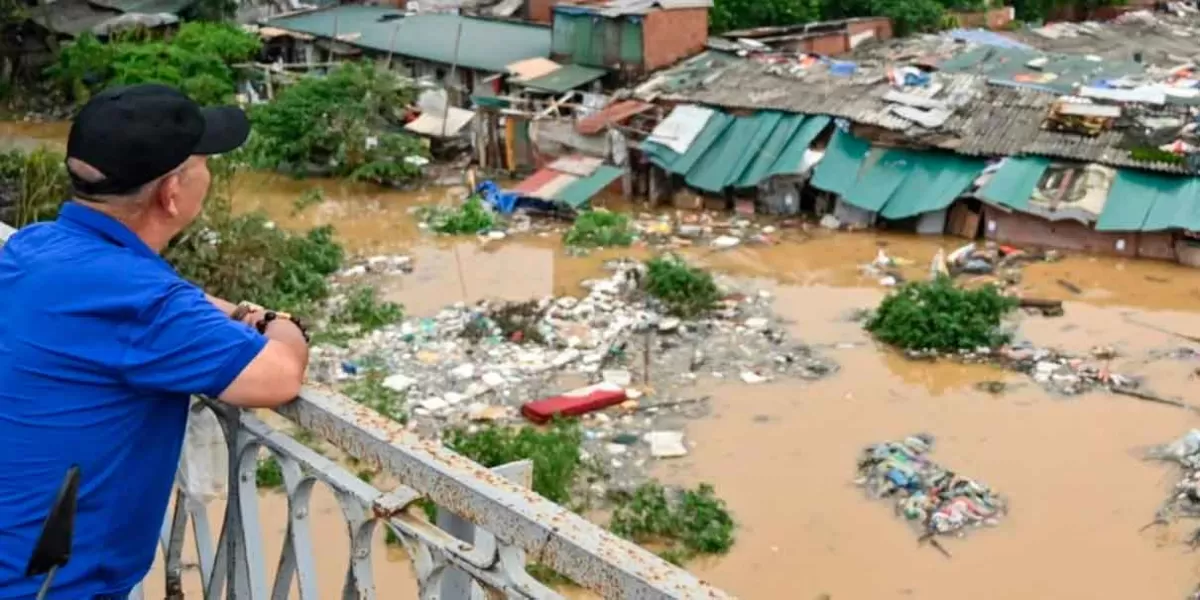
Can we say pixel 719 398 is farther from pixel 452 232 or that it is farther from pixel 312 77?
pixel 312 77

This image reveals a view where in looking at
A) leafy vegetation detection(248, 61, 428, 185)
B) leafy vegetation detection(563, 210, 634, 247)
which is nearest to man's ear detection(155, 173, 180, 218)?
leafy vegetation detection(563, 210, 634, 247)

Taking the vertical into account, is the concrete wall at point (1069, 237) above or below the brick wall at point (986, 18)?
below

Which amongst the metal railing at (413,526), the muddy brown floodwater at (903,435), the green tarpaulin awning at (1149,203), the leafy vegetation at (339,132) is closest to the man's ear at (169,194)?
the metal railing at (413,526)

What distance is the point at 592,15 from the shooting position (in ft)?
59.0

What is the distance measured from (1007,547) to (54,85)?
20.9 metres

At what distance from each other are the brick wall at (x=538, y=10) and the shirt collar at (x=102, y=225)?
72.5ft

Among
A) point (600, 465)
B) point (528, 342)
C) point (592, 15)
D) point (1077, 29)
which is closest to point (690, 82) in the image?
point (592, 15)

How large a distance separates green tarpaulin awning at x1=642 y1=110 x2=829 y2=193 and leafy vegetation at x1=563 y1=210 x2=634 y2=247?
1.56 meters

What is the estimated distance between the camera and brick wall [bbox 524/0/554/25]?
23297 millimetres

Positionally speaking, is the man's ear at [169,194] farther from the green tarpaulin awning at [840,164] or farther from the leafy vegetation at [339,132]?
the leafy vegetation at [339,132]

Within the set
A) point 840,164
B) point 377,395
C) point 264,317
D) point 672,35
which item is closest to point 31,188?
point 377,395

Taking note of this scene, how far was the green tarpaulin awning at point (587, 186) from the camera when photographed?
599 inches

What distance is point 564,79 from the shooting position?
17609 mm

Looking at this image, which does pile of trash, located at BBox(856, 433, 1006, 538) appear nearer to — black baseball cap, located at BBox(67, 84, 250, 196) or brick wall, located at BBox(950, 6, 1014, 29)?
black baseball cap, located at BBox(67, 84, 250, 196)
